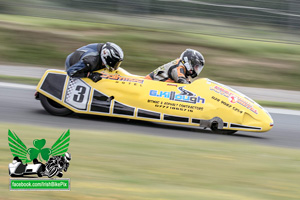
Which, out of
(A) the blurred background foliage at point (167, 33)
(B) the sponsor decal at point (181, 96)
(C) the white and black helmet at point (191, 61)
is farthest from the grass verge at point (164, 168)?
(A) the blurred background foliage at point (167, 33)

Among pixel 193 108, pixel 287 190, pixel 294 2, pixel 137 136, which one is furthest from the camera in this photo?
pixel 294 2

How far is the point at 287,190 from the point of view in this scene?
17.5 feet

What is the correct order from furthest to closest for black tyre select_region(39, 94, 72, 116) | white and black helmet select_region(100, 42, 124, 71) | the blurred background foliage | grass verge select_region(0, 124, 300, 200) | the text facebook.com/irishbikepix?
the blurred background foliage
black tyre select_region(39, 94, 72, 116)
white and black helmet select_region(100, 42, 124, 71)
grass verge select_region(0, 124, 300, 200)
the text facebook.com/irishbikepix

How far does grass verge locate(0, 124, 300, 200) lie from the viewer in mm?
4941

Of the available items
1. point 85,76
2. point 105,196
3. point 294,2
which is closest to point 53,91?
point 85,76

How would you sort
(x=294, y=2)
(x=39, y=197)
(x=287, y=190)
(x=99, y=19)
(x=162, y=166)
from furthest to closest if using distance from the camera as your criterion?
(x=99, y=19) < (x=294, y=2) < (x=162, y=166) < (x=287, y=190) < (x=39, y=197)

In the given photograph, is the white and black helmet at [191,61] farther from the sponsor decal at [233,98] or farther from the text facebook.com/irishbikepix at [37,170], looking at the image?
the text facebook.com/irishbikepix at [37,170]

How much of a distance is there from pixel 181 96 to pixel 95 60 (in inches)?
63.4

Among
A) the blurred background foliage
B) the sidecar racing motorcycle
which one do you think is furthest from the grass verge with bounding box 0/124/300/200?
the blurred background foliage

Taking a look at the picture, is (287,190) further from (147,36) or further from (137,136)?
(147,36)

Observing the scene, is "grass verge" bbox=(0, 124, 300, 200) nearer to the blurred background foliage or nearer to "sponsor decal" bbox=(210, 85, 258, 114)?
"sponsor decal" bbox=(210, 85, 258, 114)

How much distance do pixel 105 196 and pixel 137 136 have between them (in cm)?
294

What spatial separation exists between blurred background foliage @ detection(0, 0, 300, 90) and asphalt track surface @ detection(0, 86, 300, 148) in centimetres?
496

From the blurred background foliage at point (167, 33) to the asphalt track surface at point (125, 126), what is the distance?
16.3ft
